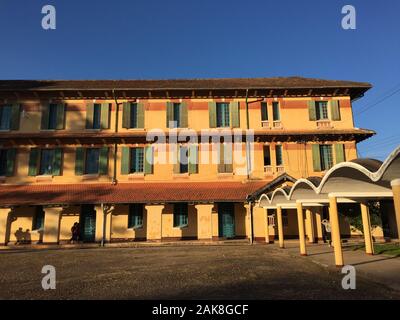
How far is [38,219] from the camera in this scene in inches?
844

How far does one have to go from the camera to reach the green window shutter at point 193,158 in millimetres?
22547

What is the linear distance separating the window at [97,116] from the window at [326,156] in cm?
1625

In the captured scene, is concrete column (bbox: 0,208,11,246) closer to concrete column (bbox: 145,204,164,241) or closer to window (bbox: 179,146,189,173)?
concrete column (bbox: 145,204,164,241)

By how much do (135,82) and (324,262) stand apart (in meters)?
20.6

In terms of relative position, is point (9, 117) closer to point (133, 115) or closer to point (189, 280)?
point (133, 115)

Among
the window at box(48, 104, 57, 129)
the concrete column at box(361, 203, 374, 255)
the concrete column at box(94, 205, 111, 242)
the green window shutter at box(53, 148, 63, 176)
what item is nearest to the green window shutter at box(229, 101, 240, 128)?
the concrete column at box(94, 205, 111, 242)

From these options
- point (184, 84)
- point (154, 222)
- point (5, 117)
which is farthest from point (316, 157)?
point (5, 117)

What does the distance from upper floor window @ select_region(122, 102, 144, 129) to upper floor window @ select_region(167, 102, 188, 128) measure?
1.99m

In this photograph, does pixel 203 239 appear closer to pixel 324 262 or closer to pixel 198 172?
pixel 198 172

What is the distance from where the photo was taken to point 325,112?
23.9 m

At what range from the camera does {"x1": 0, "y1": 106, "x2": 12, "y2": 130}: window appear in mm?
22984

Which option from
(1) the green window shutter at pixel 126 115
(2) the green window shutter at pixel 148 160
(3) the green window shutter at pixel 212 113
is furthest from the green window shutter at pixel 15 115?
(3) the green window shutter at pixel 212 113
